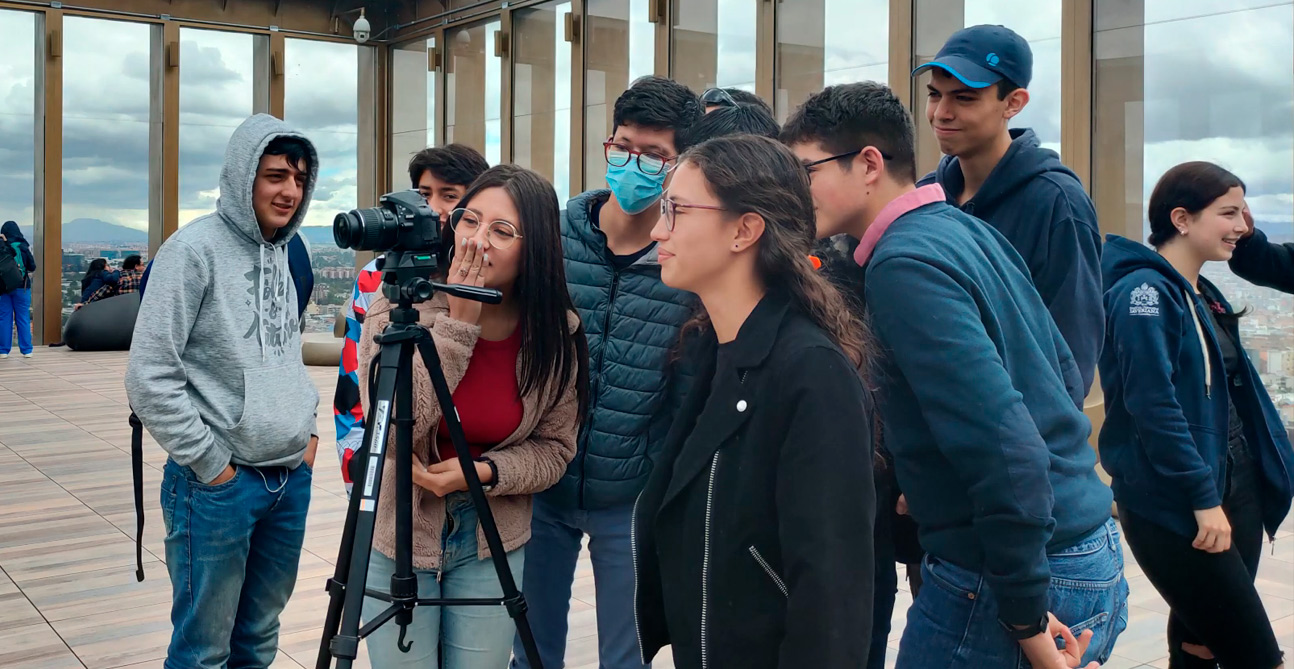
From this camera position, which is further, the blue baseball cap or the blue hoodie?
the blue hoodie

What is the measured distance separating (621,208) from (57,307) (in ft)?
49.1

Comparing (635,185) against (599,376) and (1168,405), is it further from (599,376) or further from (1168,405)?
(1168,405)

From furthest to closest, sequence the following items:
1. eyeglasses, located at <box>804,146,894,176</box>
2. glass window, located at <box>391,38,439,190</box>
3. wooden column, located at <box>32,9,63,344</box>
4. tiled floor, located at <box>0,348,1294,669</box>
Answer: glass window, located at <box>391,38,439,190</box> → wooden column, located at <box>32,9,63,344</box> → tiled floor, located at <box>0,348,1294,669</box> → eyeglasses, located at <box>804,146,894,176</box>

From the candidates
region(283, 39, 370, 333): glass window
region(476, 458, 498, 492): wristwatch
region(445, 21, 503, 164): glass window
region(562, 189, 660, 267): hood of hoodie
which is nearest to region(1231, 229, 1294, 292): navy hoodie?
region(562, 189, 660, 267): hood of hoodie

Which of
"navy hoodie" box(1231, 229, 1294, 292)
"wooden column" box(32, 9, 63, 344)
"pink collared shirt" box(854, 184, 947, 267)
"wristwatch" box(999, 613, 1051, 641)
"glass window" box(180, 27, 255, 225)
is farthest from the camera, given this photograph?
"glass window" box(180, 27, 255, 225)

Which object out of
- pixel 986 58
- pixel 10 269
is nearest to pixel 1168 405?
pixel 986 58

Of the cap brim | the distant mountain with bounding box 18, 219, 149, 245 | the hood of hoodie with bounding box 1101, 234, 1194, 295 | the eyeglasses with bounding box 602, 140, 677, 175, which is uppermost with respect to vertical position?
the distant mountain with bounding box 18, 219, 149, 245

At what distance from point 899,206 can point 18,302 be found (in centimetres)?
1433

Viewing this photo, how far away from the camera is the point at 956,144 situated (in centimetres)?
245

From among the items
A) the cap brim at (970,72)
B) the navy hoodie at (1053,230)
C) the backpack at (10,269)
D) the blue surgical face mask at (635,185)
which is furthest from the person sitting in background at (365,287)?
the backpack at (10,269)

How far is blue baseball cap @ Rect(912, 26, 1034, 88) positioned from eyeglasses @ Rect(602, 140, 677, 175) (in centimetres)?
63

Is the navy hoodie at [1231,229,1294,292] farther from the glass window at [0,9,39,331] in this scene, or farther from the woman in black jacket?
the glass window at [0,9,39,331]

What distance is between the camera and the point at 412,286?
2061 millimetres

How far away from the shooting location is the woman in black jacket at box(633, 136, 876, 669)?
153 cm
